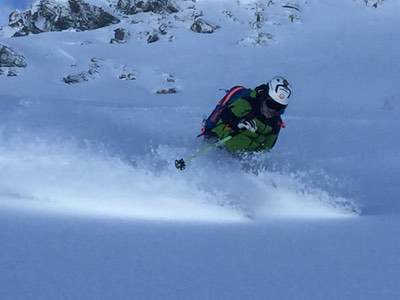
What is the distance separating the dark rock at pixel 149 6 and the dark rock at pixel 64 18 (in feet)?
2.34

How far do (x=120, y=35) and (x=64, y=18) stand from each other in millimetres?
2797

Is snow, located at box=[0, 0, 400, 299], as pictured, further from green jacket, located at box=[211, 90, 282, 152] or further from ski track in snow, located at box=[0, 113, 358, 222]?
green jacket, located at box=[211, 90, 282, 152]

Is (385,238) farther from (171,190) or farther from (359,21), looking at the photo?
(359,21)

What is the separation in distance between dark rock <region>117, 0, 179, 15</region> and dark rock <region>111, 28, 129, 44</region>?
175 cm

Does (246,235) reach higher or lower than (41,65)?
lower

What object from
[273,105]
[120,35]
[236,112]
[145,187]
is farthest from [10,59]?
[145,187]

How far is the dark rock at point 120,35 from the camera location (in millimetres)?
15945

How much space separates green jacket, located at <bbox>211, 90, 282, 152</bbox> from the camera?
19.6 feet

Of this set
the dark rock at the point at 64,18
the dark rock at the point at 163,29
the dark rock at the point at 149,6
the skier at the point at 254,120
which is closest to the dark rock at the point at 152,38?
the dark rock at the point at 163,29

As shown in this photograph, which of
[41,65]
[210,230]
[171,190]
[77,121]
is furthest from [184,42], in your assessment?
[210,230]

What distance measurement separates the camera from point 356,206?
4.80 metres

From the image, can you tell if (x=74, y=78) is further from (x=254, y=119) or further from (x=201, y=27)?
(x=254, y=119)

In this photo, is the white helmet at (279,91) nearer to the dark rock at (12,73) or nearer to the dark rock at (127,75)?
the dark rock at (127,75)

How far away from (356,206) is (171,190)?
1.48 m
